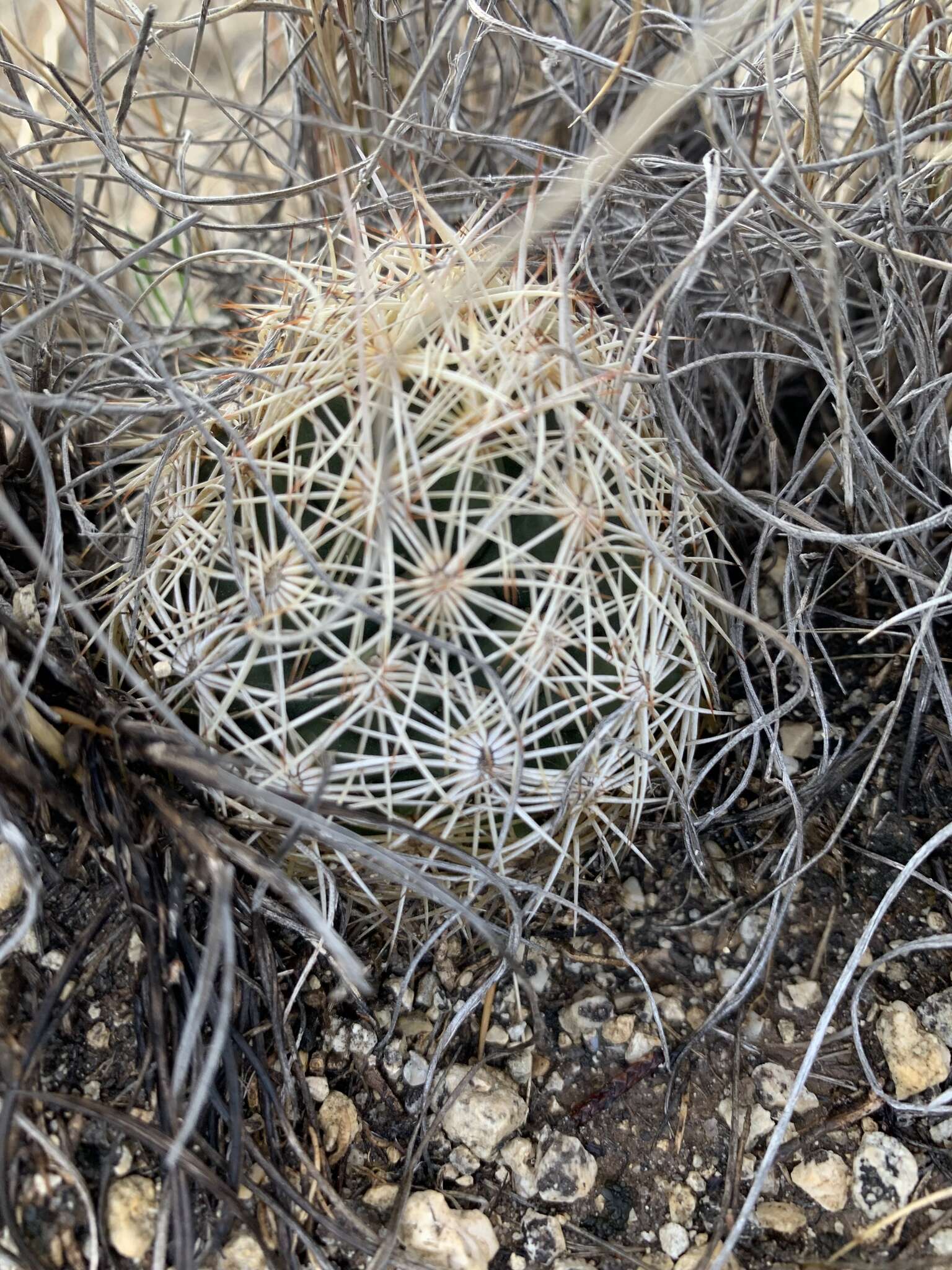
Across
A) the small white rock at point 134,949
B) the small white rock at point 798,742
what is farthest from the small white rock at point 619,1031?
the small white rock at point 134,949

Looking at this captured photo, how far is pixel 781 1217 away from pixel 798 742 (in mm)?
501

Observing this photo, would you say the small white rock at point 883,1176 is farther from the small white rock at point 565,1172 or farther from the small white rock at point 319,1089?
the small white rock at point 319,1089

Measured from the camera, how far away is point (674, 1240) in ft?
3.08

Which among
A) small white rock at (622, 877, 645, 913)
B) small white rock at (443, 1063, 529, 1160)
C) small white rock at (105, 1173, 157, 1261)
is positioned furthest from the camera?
small white rock at (622, 877, 645, 913)

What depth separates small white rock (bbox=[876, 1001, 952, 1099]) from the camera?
3.29 feet

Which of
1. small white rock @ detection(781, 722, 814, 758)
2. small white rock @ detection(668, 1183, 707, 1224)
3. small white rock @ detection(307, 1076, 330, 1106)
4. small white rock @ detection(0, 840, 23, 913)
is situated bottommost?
small white rock @ detection(668, 1183, 707, 1224)

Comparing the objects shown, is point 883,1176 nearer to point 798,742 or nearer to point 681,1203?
point 681,1203

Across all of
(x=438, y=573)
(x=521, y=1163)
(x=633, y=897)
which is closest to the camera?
(x=438, y=573)

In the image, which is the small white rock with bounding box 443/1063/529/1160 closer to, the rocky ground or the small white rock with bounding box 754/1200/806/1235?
the rocky ground

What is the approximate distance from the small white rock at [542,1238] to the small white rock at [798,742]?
559mm

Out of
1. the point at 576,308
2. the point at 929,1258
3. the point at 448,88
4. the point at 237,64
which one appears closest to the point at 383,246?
the point at 576,308

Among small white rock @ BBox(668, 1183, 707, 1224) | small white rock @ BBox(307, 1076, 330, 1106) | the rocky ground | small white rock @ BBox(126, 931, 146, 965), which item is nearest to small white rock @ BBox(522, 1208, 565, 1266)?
the rocky ground

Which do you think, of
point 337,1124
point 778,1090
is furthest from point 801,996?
point 337,1124

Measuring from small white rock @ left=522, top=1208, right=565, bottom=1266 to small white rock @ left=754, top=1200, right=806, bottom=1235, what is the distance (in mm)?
182
